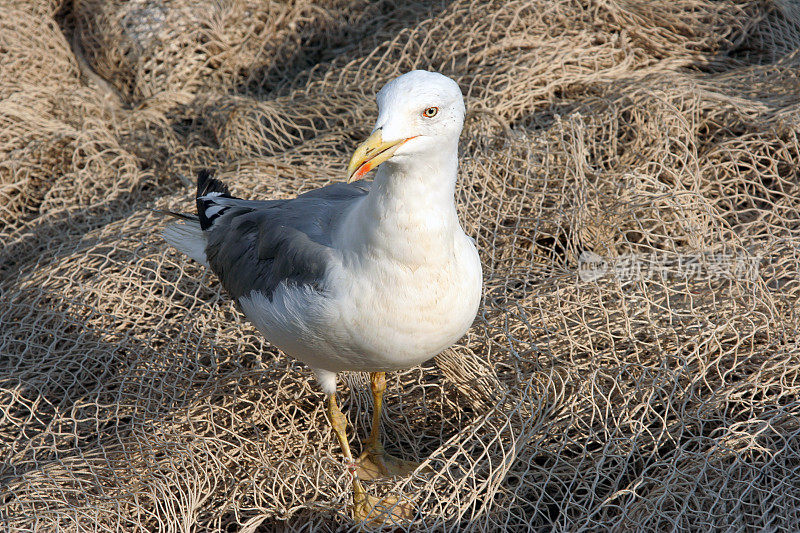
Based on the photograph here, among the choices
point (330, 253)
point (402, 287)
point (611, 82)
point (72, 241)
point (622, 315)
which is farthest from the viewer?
point (611, 82)

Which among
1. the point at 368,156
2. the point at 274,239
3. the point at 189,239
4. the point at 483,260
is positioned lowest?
the point at 483,260

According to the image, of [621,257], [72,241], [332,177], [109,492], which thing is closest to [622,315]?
[621,257]

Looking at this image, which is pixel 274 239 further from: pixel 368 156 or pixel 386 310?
pixel 368 156

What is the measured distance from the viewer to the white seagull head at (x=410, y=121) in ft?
7.73

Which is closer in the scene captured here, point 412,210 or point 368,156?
point 368,156

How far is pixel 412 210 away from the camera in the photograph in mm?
2621

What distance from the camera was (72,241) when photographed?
15.5 feet

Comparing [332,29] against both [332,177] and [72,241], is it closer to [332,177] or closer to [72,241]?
[332,177]

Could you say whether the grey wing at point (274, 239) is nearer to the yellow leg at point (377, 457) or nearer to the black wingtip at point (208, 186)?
the black wingtip at point (208, 186)

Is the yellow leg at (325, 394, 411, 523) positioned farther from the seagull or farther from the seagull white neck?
the seagull white neck

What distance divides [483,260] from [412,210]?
1.89 metres

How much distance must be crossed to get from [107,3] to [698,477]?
5948mm

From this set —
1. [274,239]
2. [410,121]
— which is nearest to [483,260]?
[274,239]

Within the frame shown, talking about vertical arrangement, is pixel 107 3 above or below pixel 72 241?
above
